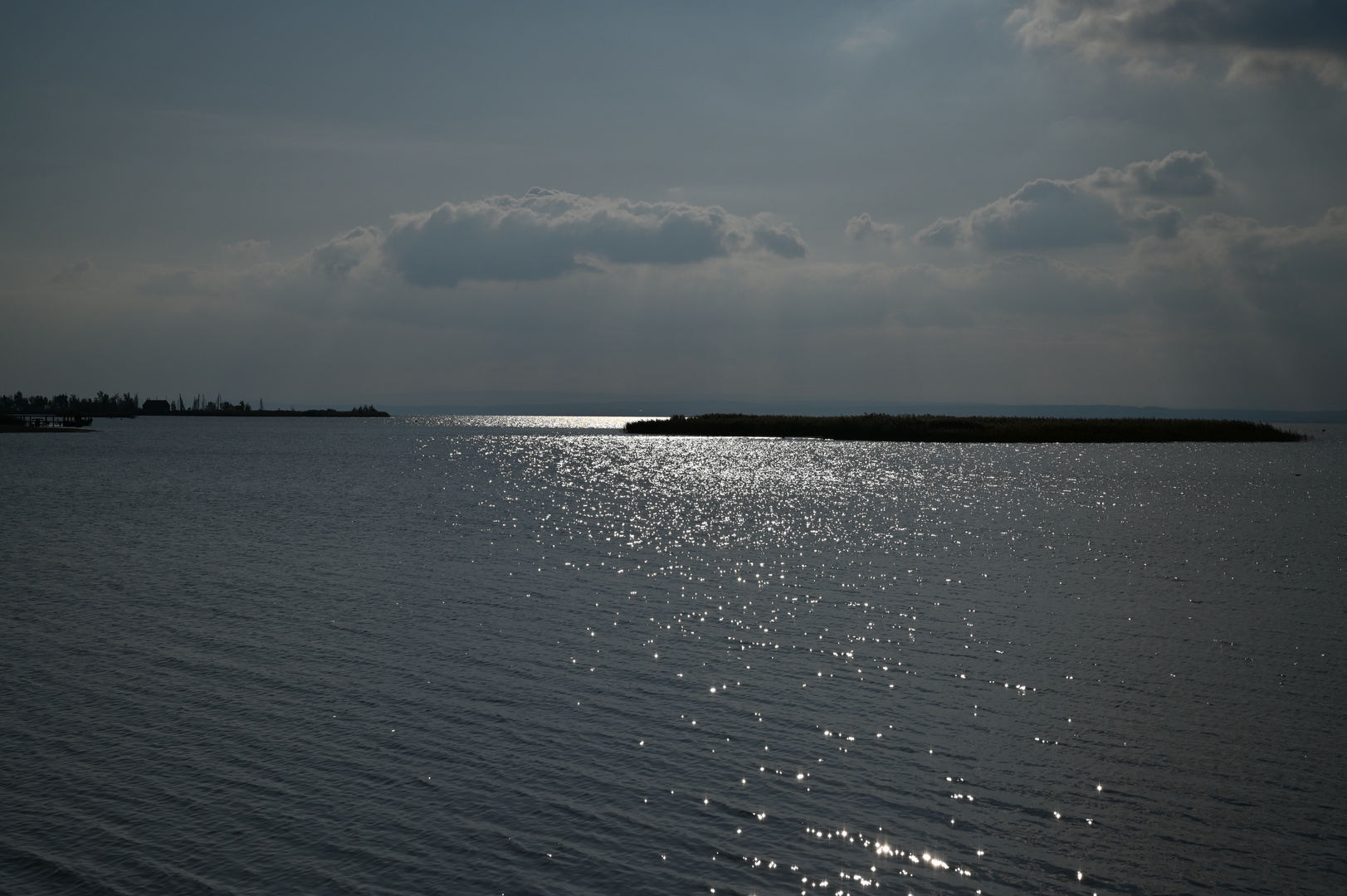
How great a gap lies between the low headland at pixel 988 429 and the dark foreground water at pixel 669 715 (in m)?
126

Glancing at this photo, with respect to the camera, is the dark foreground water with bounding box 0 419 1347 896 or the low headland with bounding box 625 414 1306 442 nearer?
the dark foreground water with bounding box 0 419 1347 896

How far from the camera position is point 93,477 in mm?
80125

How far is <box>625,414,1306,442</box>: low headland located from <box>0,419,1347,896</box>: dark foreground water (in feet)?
412

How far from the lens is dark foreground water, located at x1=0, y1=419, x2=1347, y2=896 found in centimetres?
1175

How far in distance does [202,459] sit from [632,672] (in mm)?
109830

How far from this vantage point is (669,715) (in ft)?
56.9

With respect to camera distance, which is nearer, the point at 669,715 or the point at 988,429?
the point at 669,715

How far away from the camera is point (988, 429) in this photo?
169 meters

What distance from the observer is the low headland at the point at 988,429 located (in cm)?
16538

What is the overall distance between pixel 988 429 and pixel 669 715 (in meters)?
162

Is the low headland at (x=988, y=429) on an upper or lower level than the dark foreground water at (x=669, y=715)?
upper

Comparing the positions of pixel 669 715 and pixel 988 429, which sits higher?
pixel 988 429

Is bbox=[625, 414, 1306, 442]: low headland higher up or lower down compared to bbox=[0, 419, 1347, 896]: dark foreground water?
higher up

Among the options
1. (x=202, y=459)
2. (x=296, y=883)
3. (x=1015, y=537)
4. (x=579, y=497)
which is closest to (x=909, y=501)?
(x=1015, y=537)
